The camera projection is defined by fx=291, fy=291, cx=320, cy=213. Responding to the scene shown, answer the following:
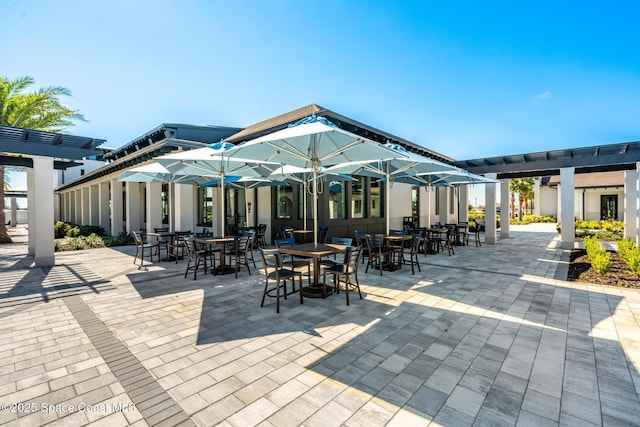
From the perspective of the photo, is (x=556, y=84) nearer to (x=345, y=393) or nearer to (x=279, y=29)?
(x=279, y=29)

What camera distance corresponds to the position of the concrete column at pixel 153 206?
1181cm

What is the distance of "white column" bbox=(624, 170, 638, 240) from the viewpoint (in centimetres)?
1244

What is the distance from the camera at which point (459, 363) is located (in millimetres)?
3004

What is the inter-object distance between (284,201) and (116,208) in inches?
441

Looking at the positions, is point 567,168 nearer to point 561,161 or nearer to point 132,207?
point 561,161

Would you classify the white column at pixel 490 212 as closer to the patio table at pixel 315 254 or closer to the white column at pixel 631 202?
the white column at pixel 631 202


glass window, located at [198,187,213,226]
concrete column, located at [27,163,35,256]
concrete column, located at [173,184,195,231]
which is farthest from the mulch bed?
concrete column, located at [27,163,35,256]

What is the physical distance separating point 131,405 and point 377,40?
40.1ft

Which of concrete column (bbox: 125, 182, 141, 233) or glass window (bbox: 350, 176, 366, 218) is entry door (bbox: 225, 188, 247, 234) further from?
glass window (bbox: 350, 176, 366, 218)

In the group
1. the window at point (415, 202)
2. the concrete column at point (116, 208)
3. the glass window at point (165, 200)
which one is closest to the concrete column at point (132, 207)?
the glass window at point (165, 200)

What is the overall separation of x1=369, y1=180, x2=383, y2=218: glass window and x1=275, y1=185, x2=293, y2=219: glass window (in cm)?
346

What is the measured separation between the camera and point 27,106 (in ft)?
40.7

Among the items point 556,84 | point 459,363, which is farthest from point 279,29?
point 556,84

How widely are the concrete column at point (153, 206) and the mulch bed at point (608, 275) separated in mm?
13539
